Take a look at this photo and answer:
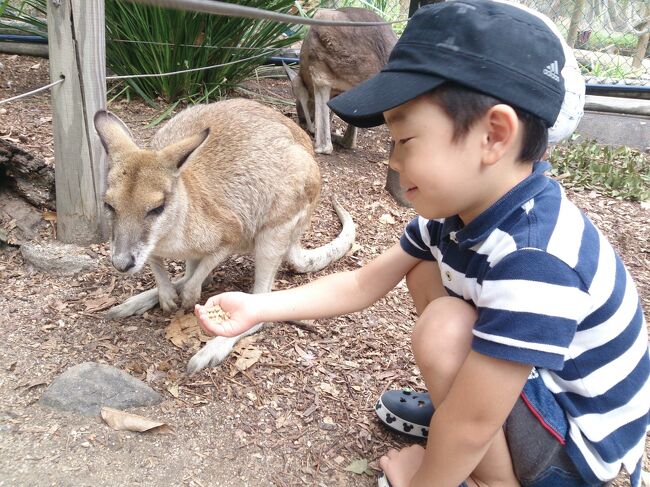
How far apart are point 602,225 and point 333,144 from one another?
240 cm

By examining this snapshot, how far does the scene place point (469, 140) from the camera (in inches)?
55.2

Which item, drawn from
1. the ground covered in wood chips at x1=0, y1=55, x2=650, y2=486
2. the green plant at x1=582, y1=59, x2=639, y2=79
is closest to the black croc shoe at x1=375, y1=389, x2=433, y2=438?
the ground covered in wood chips at x1=0, y1=55, x2=650, y2=486

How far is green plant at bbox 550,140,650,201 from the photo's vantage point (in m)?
4.87

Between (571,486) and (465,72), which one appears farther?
(571,486)

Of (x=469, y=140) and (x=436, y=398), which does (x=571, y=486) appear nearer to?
(x=436, y=398)

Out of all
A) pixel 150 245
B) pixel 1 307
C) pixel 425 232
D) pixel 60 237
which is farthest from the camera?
pixel 60 237

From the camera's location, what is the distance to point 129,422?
2154 millimetres

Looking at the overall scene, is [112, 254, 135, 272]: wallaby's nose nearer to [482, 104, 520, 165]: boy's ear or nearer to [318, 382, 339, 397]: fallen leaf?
Answer: [318, 382, 339, 397]: fallen leaf

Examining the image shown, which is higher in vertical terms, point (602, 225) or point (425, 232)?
point (425, 232)

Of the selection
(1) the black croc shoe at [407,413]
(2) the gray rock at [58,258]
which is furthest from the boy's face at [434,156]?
(2) the gray rock at [58,258]

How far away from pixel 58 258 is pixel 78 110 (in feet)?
2.49

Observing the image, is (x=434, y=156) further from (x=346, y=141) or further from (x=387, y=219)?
(x=346, y=141)

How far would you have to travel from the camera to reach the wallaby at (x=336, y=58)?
5285 millimetres

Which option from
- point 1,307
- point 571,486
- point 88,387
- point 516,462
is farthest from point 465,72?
point 1,307
